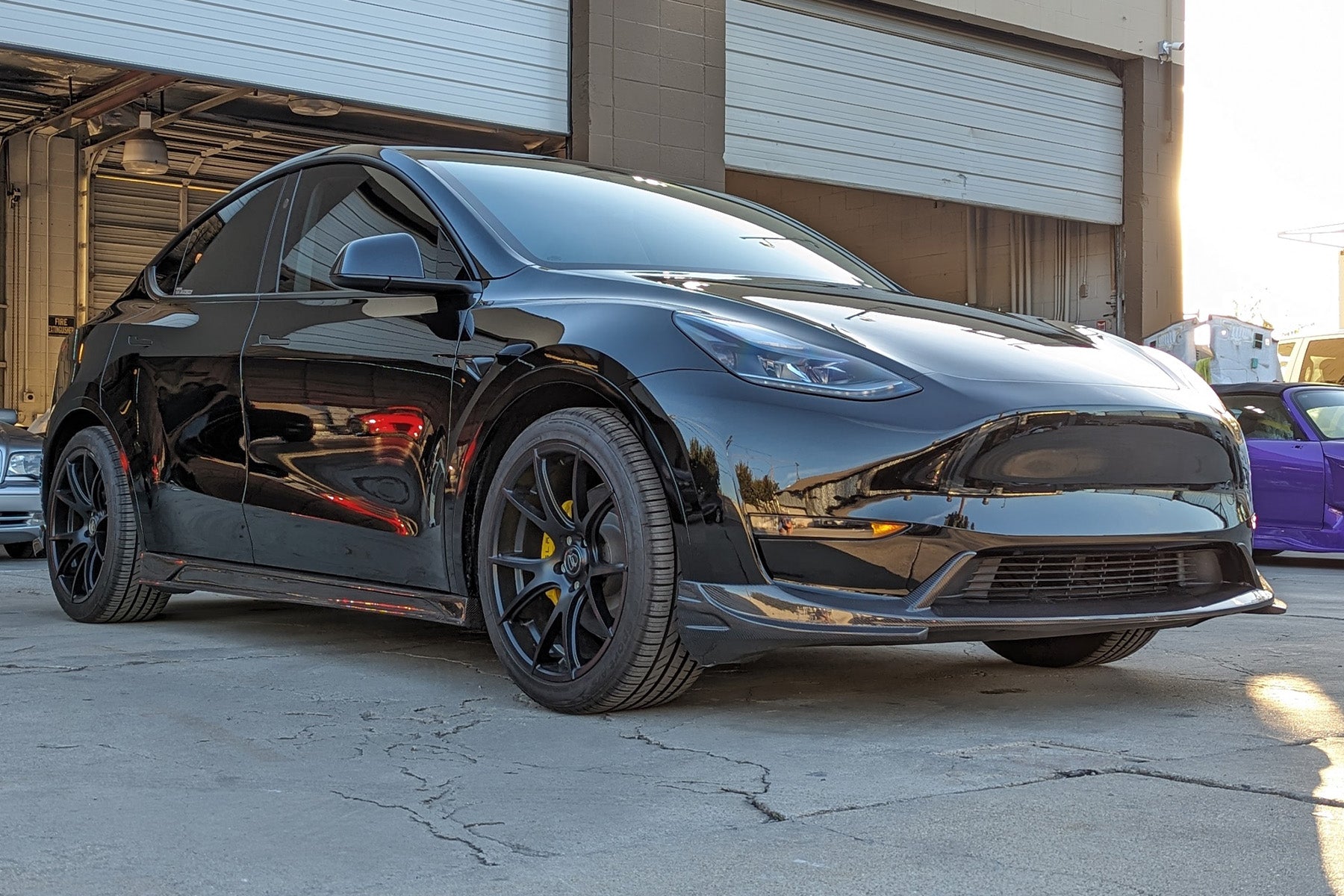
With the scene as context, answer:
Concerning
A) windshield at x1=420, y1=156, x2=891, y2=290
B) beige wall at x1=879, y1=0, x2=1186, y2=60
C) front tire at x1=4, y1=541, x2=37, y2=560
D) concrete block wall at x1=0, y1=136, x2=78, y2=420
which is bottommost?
front tire at x1=4, y1=541, x2=37, y2=560

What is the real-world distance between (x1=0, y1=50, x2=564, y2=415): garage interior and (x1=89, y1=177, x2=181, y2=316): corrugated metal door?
0.7 inches

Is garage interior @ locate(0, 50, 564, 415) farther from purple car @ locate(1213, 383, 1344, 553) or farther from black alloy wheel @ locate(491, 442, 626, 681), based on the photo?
black alloy wheel @ locate(491, 442, 626, 681)

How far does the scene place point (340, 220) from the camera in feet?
15.2

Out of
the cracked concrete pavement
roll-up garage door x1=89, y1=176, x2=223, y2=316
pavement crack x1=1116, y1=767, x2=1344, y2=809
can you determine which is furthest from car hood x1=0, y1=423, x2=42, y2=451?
roll-up garage door x1=89, y1=176, x2=223, y2=316

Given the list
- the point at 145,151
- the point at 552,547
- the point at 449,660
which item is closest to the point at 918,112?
the point at 145,151

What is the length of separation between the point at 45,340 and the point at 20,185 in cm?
197

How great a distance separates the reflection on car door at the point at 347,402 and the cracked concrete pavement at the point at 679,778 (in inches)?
14.4

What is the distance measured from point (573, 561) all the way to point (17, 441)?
7.96m

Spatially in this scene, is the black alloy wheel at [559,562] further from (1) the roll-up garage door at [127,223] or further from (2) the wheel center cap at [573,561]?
(1) the roll-up garage door at [127,223]

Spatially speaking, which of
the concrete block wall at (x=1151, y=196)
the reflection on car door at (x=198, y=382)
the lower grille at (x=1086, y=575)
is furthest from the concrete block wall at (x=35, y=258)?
the lower grille at (x=1086, y=575)

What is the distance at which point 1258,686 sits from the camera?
13.3ft

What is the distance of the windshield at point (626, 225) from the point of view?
4145 mm

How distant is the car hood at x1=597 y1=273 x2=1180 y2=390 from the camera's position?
3488 mm

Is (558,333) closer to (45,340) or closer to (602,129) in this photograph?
(602,129)
